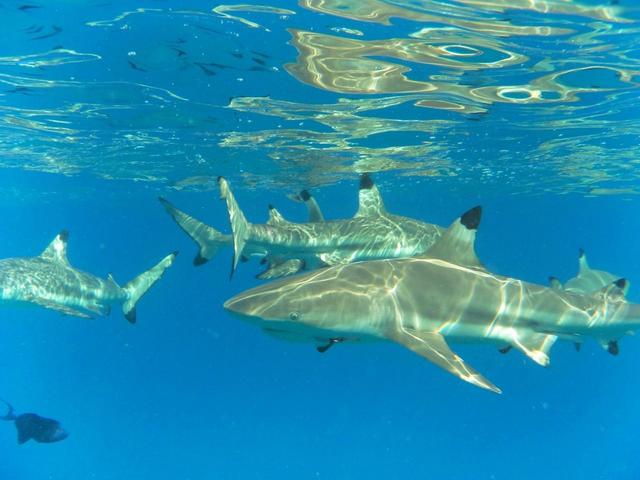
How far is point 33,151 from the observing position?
25.0 meters

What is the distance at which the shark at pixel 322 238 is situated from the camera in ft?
38.1

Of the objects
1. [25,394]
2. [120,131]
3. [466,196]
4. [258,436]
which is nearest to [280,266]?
[120,131]

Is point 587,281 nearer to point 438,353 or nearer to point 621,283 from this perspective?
point 621,283

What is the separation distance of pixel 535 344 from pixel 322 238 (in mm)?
5888

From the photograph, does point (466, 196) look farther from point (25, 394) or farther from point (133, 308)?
point (25, 394)

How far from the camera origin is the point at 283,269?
11602mm

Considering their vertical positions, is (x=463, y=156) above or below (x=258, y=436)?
above

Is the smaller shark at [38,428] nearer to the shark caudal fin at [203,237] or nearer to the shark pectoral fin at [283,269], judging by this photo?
the shark caudal fin at [203,237]

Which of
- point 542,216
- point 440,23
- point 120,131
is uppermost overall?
point 440,23

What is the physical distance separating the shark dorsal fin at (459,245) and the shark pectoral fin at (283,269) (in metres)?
→ 4.70

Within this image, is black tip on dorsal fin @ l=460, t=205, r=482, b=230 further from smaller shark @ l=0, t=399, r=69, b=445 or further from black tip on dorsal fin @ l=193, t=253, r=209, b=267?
smaller shark @ l=0, t=399, r=69, b=445

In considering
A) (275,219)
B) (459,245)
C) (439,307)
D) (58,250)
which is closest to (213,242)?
(275,219)

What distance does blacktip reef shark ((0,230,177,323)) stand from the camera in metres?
12.5

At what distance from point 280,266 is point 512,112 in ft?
37.2
